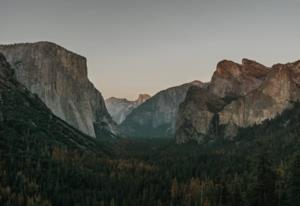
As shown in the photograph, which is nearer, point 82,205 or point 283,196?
point 283,196

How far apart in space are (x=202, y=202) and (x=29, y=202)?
6484 centimetres

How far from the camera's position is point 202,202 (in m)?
195

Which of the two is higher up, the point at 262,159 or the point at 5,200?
the point at 262,159

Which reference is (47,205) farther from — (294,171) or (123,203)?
(294,171)

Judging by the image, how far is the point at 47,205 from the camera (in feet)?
602

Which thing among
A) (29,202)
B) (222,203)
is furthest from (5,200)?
(222,203)

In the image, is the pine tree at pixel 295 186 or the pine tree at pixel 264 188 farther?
the pine tree at pixel 264 188

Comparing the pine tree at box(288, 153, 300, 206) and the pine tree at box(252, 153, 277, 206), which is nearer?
the pine tree at box(288, 153, 300, 206)

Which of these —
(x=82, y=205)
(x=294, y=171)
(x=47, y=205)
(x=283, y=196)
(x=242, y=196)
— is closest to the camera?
(x=294, y=171)

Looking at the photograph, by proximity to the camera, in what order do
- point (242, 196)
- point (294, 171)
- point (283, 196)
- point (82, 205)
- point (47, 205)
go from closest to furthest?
point (294, 171)
point (283, 196)
point (242, 196)
point (47, 205)
point (82, 205)

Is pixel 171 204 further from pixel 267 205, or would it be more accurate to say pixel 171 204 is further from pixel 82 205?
pixel 267 205

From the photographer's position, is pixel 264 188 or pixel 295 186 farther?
pixel 264 188

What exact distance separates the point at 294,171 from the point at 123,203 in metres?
88.2

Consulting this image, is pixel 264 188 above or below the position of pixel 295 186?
below
